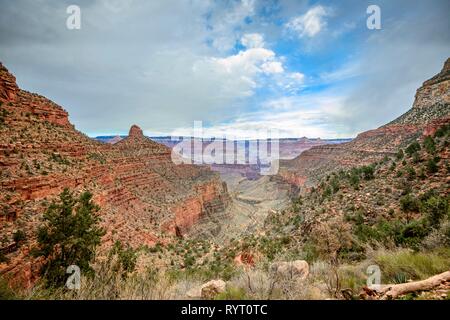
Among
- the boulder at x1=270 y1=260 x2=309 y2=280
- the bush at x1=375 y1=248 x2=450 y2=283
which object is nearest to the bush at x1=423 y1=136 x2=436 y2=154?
the bush at x1=375 y1=248 x2=450 y2=283

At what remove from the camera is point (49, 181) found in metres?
14.4

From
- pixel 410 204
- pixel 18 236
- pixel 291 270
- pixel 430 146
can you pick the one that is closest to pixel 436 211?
pixel 410 204

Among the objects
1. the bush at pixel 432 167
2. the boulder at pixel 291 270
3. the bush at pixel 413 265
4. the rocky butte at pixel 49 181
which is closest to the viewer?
the bush at pixel 413 265

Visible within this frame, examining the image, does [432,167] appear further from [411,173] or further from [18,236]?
[18,236]

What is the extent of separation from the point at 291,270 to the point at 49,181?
1639 cm

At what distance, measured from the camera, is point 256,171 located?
150 meters

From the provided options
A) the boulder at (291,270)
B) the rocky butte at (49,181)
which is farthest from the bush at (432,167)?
the rocky butte at (49,181)

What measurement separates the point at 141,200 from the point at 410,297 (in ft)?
101

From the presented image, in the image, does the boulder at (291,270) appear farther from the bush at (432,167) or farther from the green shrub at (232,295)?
the bush at (432,167)

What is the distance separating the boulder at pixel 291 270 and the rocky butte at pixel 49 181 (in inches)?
372

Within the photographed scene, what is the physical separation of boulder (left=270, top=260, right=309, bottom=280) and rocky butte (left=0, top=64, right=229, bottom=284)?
9.45m

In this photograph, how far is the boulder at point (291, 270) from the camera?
14.8 feet
